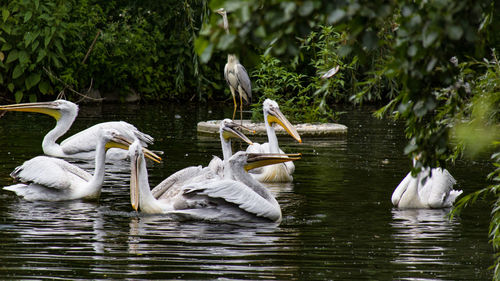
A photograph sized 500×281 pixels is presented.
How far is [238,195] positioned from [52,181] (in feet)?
5.98

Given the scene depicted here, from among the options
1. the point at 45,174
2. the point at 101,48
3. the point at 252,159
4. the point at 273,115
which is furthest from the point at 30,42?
the point at 252,159

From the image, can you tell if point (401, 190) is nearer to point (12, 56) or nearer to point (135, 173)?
point (135, 173)

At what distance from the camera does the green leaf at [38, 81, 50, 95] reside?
1706 cm

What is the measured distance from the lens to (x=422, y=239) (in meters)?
6.15

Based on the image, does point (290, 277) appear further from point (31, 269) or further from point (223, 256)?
point (31, 269)

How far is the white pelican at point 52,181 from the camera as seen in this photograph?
746cm

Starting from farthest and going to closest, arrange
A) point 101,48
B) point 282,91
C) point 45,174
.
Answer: point 101,48 → point 282,91 → point 45,174

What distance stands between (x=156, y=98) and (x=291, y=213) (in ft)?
40.8

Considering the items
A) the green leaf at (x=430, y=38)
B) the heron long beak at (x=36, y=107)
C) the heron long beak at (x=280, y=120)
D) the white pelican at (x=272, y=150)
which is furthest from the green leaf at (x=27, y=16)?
the green leaf at (x=430, y=38)

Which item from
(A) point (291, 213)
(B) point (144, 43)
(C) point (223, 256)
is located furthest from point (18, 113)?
(C) point (223, 256)

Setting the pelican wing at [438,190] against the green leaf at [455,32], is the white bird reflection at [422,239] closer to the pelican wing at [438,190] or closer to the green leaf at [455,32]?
the pelican wing at [438,190]

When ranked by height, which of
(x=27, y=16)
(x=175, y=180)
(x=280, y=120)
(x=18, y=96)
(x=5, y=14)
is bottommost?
(x=175, y=180)

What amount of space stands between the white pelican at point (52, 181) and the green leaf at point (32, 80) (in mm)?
9461

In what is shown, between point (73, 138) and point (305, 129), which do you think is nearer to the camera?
point (73, 138)
